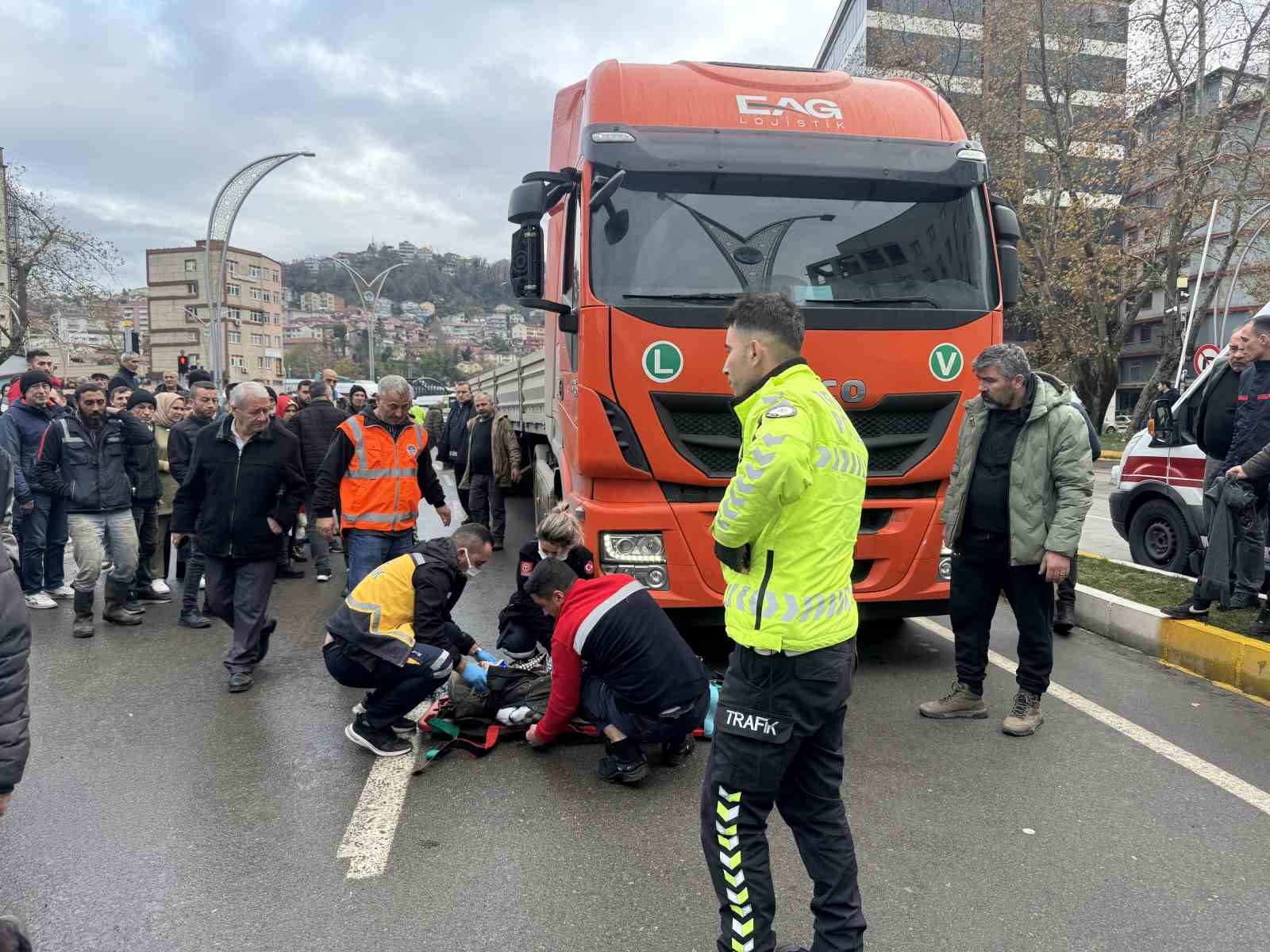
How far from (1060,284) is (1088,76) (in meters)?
5.96

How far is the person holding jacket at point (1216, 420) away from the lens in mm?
5391

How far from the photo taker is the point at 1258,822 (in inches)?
132

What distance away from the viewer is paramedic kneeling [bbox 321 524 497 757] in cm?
394

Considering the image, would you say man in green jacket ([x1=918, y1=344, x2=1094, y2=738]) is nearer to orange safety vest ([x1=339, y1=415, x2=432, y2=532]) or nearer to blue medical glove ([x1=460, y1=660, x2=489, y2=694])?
blue medical glove ([x1=460, y1=660, x2=489, y2=694])

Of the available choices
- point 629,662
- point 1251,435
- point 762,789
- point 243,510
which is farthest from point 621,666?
point 1251,435

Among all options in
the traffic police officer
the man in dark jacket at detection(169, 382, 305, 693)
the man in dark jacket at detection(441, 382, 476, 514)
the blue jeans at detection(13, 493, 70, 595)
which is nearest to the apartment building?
the man in dark jacket at detection(441, 382, 476, 514)

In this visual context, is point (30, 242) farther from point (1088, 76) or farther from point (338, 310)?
point (338, 310)

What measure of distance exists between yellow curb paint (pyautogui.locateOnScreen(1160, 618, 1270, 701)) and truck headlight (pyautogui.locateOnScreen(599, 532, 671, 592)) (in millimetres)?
3199

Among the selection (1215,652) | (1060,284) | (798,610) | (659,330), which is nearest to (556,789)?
(798,610)

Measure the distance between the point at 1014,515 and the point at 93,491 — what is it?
19.4ft

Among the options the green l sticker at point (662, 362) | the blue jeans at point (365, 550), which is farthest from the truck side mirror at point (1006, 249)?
the blue jeans at point (365, 550)

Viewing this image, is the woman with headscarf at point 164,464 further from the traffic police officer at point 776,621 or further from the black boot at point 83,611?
the traffic police officer at point 776,621

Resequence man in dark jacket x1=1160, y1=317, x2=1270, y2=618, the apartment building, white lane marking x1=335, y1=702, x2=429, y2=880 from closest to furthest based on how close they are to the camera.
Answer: white lane marking x1=335, y1=702, x2=429, y2=880, man in dark jacket x1=1160, y1=317, x2=1270, y2=618, the apartment building

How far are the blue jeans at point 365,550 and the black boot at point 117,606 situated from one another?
7.01 feet
